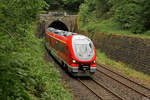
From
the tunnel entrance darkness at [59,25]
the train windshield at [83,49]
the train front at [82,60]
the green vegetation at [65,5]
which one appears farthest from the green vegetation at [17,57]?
the green vegetation at [65,5]

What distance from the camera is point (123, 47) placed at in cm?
1883

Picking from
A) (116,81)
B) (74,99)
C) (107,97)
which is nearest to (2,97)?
(74,99)

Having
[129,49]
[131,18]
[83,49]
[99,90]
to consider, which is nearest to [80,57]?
[83,49]

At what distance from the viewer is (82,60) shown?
12.2 meters

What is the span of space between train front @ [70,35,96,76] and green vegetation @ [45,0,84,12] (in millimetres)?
44979

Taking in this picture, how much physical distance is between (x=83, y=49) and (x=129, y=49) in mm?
6999

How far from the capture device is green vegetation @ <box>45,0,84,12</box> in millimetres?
56000

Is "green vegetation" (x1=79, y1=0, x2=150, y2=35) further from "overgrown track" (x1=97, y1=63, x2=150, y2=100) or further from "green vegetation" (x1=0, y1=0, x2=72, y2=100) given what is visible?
"green vegetation" (x1=0, y1=0, x2=72, y2=100)

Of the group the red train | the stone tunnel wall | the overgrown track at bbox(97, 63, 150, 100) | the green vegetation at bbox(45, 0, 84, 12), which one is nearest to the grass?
the stone tunnel wall

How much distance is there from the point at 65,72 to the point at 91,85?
10.8 ft

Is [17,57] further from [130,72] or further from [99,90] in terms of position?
[130,72]

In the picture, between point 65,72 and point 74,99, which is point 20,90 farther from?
point 65,72

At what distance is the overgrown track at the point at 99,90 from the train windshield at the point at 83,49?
5.08 ft

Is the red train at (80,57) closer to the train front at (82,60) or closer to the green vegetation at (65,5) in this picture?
the train front at (82,60)
